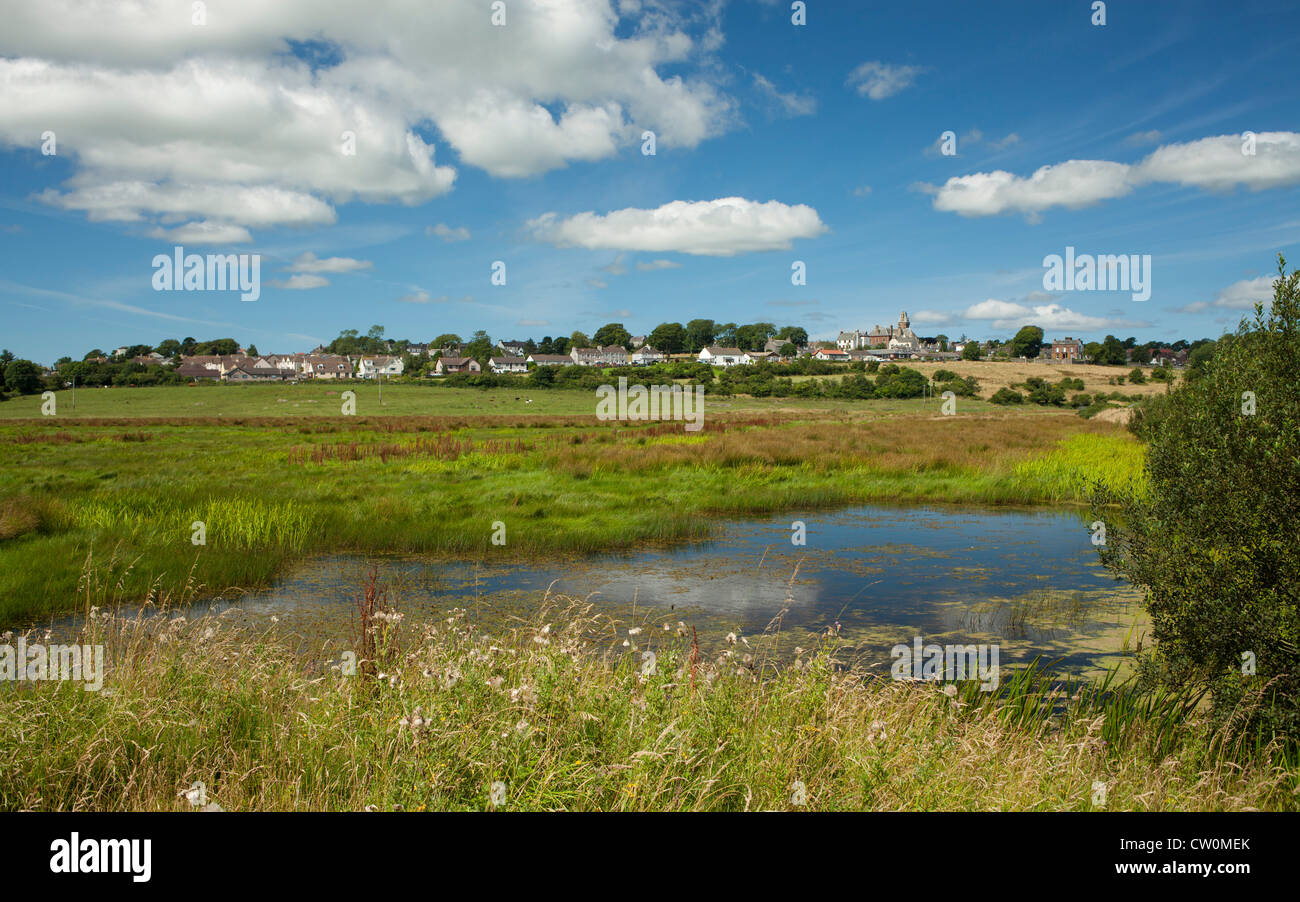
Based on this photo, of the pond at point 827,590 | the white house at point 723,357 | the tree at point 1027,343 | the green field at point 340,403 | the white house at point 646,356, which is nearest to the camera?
the pond at point 827,590

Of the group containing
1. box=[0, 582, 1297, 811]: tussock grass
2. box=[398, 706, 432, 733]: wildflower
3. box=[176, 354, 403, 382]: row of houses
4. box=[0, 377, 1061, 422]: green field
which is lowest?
box=[0, 582, 1297, 811]: tussock grass

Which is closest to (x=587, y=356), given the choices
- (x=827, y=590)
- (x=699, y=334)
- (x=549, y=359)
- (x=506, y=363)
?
(x=549, y=359)

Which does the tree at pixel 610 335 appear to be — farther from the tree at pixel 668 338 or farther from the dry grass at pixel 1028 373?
the dry grass at pixel 1028 373

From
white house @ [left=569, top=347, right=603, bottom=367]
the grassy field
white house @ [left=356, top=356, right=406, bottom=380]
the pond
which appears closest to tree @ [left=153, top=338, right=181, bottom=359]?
white house @ [left=356, top=356, right=406, bottom=380]

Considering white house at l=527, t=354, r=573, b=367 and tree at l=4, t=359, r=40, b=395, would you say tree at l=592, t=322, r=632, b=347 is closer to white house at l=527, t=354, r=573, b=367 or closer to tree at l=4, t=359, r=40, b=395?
white house at l=527, t=354, r=573, b=367

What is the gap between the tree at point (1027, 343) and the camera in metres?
153

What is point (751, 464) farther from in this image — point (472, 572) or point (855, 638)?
point (855, 638)

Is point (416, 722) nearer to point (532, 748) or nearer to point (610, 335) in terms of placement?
point (532, 748)

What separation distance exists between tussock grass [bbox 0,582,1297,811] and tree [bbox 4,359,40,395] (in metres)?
107

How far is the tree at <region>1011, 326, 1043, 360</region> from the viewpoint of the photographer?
6038 inches

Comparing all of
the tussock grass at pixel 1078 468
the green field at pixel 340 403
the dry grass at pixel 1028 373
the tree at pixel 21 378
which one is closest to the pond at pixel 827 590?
the tussock grass at pixel 1078 468

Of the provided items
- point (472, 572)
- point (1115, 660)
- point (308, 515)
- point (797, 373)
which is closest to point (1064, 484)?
point (1115, 660)

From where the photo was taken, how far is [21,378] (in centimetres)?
8881

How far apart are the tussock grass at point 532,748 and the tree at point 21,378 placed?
351 ft
